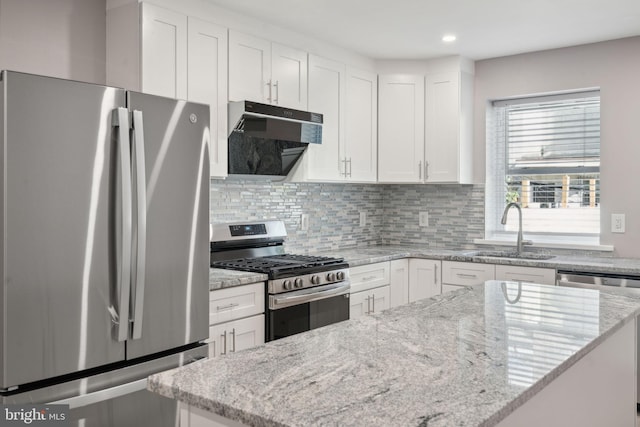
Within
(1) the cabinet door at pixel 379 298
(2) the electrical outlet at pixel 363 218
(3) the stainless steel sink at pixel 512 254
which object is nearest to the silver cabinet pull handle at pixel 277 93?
(1) the cabinet door at pixel 379 298

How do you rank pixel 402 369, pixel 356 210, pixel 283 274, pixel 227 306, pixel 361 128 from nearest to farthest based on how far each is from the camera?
pixel 402 369 < pixel 227 306 < pixel 283 274 < pixel 361 128 < pixel 356 210

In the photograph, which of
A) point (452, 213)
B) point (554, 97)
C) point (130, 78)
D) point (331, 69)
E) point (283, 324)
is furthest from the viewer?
point (452, 213)

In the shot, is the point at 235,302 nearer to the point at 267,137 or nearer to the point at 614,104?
the point at 267,137

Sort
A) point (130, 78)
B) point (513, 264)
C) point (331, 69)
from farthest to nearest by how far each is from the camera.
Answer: point (331, 69) < point (513, 264) < point (130, 78)

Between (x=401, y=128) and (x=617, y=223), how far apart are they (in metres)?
1.78

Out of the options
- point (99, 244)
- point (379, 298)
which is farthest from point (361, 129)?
point (99, 244)

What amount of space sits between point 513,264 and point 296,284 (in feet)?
5.33

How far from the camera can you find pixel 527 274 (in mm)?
3850

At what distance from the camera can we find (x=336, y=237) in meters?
4.73

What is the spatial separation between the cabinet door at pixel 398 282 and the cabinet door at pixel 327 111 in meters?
0.81

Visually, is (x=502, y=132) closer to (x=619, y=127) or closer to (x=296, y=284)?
(x=619, y=127)

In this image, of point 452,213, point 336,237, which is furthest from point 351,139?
point 452,213

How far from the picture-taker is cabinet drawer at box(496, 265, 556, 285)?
12.4ft

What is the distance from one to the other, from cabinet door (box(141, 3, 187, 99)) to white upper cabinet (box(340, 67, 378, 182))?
1.57 meters
